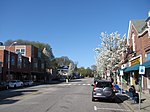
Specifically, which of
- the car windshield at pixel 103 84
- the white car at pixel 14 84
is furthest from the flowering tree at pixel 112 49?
the car windshield at pixel 103 84

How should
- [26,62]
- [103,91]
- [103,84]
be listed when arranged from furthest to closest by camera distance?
[26,62] → [103,84] → [103,91]

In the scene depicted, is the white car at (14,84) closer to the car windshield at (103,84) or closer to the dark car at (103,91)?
the car windshield at (103,84)

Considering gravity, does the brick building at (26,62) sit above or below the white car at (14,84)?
above

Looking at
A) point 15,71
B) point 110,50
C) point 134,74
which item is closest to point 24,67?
point 15,71

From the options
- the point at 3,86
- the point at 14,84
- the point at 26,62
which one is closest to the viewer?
the point at 3,86

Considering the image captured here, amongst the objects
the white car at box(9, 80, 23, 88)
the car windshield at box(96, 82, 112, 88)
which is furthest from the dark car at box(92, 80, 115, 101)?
the white car at box(9, 80, 23, 88)

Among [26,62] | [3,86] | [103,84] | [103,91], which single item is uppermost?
[26,62]

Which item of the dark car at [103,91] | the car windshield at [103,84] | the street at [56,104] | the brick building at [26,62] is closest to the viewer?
the street at [56,104]

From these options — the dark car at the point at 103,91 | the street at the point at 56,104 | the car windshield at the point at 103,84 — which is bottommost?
the street at the point at 56,104

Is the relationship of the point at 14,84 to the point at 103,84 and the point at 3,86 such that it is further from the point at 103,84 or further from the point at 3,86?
the point at 103,84

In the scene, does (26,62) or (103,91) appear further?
(26,62)

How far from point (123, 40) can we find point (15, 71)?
30.0 meters

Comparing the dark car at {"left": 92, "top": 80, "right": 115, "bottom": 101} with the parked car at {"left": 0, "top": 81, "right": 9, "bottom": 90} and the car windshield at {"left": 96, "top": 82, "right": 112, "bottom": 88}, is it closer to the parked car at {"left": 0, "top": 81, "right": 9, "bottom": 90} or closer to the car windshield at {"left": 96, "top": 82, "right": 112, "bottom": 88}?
the car windshield at {"left": 96, "top": 82, "right": 112, "bottom": 88}

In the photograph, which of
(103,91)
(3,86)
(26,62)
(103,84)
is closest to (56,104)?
(103,91)
